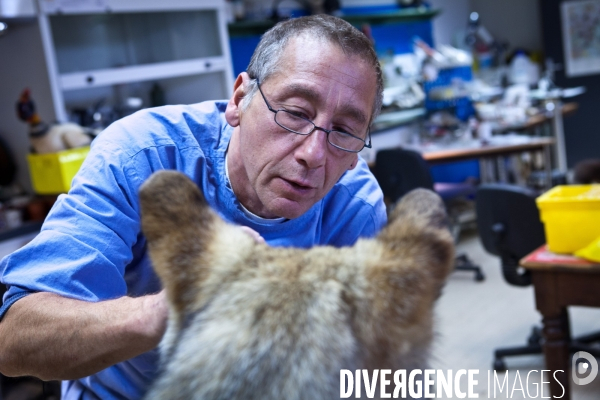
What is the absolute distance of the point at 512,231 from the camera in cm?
386

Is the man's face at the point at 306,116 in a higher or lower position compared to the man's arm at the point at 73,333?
higher

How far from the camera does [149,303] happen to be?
3.37 ft

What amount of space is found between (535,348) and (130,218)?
11.4ft

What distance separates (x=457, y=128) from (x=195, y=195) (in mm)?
7278

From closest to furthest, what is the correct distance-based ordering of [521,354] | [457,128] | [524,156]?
[521,354] < [457,128] < [524,156]

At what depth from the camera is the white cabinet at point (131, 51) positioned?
14.8 ft

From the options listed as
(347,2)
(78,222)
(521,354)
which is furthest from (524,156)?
(78,222)

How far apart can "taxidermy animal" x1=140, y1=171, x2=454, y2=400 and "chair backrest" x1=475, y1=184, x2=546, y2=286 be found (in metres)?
3.05

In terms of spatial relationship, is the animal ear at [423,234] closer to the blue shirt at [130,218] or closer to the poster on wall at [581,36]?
the blue shirt at [130,218]

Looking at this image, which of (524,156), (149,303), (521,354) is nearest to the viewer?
(149,303)

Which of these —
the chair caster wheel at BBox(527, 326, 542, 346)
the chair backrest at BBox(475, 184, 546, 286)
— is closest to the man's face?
the chair backrest at BBox(475, 184, 546, 286)

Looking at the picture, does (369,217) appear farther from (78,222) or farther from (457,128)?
(457,128)

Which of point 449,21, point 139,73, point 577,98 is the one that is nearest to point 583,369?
point 139,73

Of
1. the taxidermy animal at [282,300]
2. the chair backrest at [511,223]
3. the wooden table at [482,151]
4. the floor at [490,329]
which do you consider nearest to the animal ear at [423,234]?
the taxidermy animal at [282,300]
